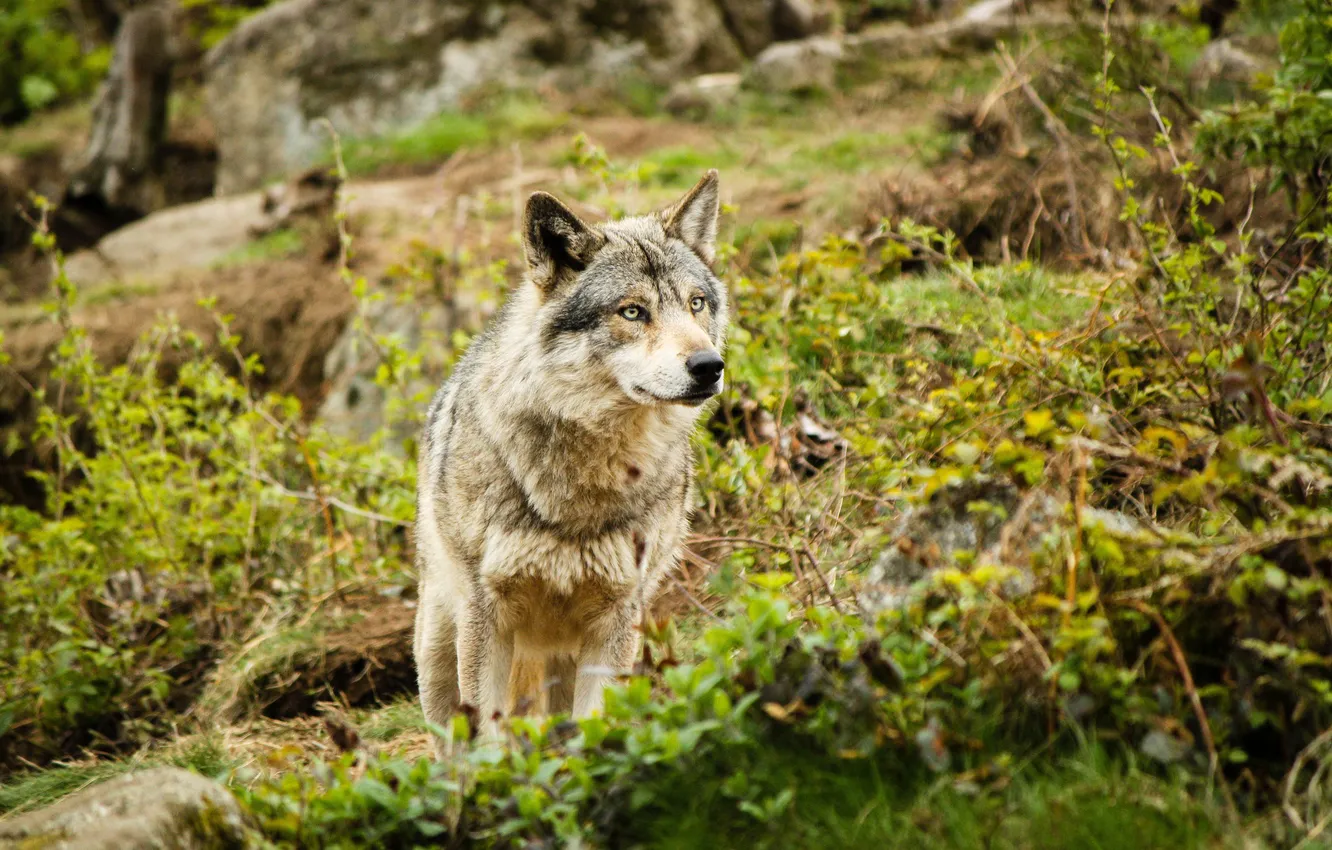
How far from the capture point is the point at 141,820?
9.15 feet

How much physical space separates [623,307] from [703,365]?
0.49 m

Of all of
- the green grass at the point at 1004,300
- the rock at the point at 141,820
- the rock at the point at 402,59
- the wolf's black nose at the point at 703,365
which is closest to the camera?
the rock at the point at 141,820

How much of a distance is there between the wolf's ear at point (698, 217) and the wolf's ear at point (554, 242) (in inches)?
16.5

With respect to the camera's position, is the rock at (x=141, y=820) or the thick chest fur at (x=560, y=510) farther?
the thick chest fur at (x=560, y=510)

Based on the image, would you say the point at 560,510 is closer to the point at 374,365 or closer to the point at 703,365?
the point at 703,365

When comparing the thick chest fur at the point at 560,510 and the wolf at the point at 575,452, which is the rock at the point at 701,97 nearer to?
the wolf at the point at 575,452

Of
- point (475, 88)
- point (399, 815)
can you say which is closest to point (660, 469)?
point (399, 815)

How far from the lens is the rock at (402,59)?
15.7 m

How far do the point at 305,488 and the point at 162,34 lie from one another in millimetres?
11379

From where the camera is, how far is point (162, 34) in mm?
15992

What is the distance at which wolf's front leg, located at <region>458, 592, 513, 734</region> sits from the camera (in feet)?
13.5

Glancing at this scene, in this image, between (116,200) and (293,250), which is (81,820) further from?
(116,200)

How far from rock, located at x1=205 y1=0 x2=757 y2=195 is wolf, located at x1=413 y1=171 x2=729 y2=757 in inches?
484

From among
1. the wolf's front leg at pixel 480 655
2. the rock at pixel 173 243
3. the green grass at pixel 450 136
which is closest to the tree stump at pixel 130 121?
the rock at pixel 173 243
